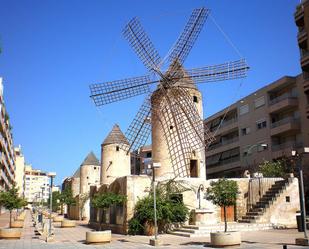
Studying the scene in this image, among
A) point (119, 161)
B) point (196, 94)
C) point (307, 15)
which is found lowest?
point (119, 161)

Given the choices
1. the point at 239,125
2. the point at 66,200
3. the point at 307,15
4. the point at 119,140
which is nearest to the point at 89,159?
the point at 66,200

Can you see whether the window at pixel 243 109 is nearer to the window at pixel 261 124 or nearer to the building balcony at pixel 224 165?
the window at pixel 261 124

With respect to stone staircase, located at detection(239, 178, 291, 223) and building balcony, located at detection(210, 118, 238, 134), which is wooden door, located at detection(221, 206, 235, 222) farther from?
building balcony, located at detection(210, 118, 238, 134)

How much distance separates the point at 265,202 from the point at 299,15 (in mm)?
19117

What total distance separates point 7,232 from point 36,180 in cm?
14782

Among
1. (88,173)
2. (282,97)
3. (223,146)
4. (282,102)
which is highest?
(282,97)

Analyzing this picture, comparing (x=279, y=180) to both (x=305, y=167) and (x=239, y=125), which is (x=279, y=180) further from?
(x=239, y=125)

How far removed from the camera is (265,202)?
83.6 feet

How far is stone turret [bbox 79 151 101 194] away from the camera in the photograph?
50.5 meters

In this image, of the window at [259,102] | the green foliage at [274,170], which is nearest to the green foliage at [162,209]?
the green foliage at [274,170]

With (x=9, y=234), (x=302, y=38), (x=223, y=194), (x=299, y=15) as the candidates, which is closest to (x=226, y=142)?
(x=302, y=38)

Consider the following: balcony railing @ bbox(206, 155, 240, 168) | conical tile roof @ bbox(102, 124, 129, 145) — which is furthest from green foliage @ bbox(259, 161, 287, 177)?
balcony railing @ bbox(206, 155, 240, 168)

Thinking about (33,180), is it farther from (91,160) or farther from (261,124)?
(261,124)

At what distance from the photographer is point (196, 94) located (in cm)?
3009
